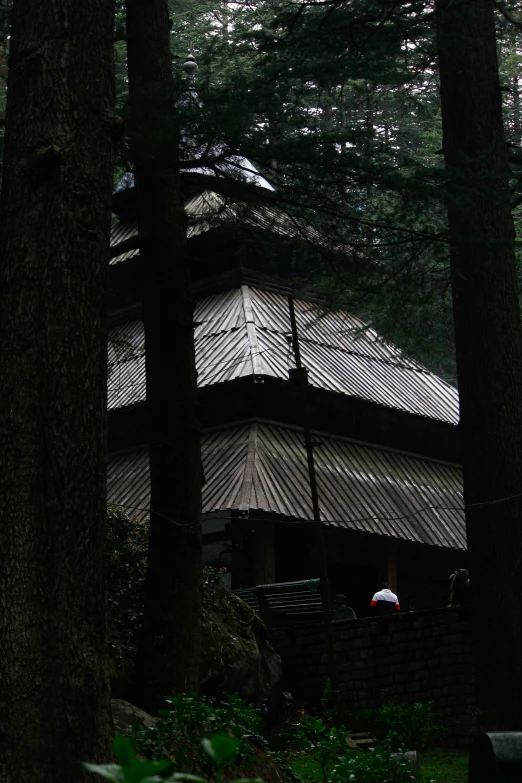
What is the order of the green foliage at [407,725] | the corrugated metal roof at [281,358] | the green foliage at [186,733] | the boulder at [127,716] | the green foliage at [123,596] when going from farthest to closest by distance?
the corrugated metal roof at [281,358], the green foliage at [407,725], the green foliage at [123,596], the boulder at [127,716], the green foliage at [186,733]

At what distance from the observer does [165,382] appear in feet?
31.7

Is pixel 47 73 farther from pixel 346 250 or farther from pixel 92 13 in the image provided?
pixel 346 250

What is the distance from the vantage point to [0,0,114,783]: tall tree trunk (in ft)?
17.3

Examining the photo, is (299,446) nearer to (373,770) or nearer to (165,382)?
(165,382)

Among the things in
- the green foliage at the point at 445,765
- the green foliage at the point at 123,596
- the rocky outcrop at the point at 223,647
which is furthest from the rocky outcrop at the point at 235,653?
the green foliage at the point at 445,765

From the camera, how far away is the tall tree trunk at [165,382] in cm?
894

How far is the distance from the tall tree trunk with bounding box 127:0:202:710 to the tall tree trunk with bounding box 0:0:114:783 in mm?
2730

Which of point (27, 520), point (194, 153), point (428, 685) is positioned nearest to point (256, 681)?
point (428, 685)

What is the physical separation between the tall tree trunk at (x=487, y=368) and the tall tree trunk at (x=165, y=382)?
10.0 feet

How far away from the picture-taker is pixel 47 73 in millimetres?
6250

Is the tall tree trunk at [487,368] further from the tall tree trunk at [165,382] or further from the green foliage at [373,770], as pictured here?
the green foliage at [373,770]

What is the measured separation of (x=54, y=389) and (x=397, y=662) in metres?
9.34

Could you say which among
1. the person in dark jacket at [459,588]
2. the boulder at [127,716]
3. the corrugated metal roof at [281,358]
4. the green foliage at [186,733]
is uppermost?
the corrugated metal roof at [281,358]

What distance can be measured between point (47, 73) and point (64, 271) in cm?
119
